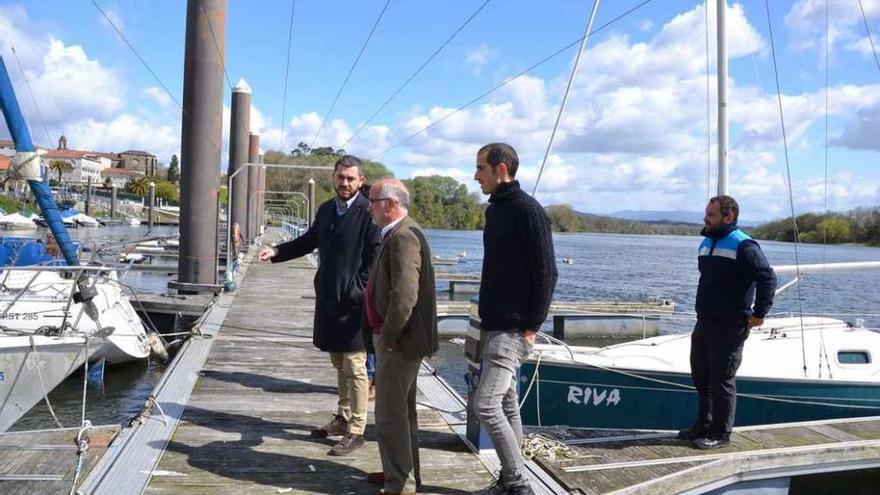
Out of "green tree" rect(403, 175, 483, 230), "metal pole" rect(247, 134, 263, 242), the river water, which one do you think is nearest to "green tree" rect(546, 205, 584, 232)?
"green tree" rect(403, 175, 483, 230)

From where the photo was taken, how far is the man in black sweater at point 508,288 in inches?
154

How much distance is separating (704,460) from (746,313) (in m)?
1.04

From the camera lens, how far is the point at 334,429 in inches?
202

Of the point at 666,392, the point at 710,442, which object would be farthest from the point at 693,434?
the point at 666,392

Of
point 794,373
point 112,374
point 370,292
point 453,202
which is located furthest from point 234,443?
point 453,202

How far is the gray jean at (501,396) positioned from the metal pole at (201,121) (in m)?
9.79

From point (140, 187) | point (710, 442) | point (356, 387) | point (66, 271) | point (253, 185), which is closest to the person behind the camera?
point (356, 387)

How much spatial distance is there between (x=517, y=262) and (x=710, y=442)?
2.46 metres

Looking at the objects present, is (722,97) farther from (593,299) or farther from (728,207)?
(593,299)

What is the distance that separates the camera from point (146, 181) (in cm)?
12700

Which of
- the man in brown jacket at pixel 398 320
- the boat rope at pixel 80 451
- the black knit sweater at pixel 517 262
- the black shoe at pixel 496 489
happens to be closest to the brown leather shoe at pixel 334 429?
the man in brown jacket at pixel 398 320

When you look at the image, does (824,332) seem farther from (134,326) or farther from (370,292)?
(134,326)

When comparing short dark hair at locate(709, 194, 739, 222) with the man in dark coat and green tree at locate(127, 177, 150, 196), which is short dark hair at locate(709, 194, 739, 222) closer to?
the man in dark coat

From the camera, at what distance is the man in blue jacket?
17.0 feet
